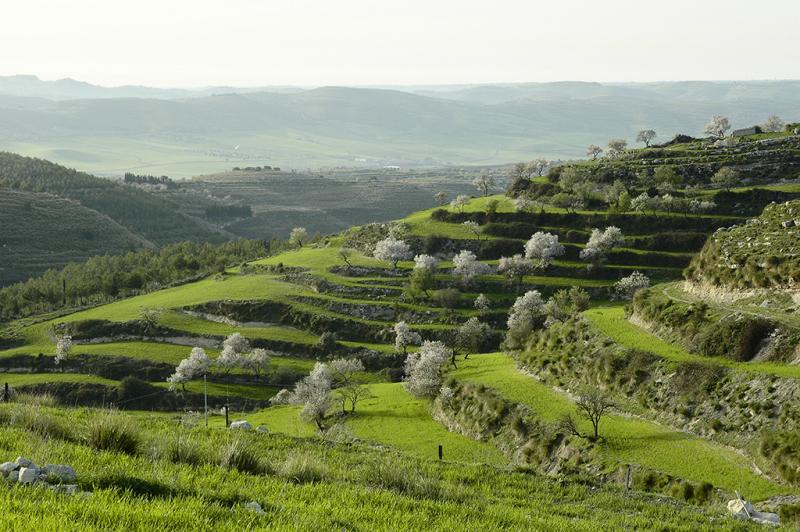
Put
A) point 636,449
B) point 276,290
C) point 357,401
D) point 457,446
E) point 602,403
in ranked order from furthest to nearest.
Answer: point 276,290 → point 357,401 → point 457,446 → point 602,403 → point 636,449

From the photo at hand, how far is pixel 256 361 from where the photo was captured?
102 meters

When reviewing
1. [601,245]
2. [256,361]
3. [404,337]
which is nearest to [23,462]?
[256,361]

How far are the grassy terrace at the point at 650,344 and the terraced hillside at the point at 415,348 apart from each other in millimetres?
1985

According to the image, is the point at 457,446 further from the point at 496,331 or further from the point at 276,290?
the point at 276,290

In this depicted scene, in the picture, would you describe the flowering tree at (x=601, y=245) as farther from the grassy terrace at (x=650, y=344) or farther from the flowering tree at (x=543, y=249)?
the grassy terrace at (x=650, y=344)

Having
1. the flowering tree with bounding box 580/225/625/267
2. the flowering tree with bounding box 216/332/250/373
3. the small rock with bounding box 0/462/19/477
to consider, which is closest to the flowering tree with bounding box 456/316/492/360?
the flowering tree with bounding box 580/225/625/267

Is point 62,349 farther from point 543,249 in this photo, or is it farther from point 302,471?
point 302,471

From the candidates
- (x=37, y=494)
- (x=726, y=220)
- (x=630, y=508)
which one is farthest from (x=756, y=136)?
(x=37, y=494)

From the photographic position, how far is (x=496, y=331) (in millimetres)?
107250

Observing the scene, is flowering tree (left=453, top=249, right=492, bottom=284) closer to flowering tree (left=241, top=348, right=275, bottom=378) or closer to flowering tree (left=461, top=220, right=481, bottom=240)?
flowering tree (left=461, top=220, right=481, bottom=240)

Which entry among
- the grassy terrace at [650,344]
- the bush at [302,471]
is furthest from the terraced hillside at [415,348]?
the bush at [302,471]

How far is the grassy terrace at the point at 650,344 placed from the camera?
48.8 meters

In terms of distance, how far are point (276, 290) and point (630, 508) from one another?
109 metres

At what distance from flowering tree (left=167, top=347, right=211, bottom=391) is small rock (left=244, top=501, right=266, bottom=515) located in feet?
289
